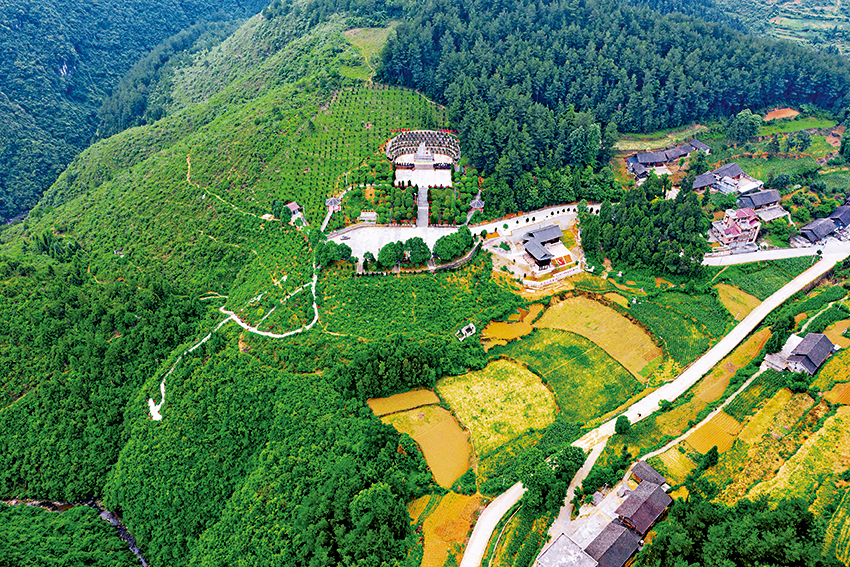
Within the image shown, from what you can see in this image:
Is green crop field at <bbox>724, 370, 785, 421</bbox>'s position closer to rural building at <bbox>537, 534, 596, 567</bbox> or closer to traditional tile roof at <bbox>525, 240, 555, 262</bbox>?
rural building at <bbox>537, 534, 596, 567</bbox>

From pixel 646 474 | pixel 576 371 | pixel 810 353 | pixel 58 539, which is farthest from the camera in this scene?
pixel 576 371

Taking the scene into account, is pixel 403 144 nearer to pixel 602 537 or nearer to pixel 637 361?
pixel 637 361

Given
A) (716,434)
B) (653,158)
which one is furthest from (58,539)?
(653,158)

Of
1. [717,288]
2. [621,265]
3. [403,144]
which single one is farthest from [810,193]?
[403,144]

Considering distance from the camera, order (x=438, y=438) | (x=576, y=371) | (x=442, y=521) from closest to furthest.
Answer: (x=442, y=521)
(x=438, y=438)
(x=576, y=371)

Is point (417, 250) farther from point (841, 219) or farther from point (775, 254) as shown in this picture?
point (841, 219)
